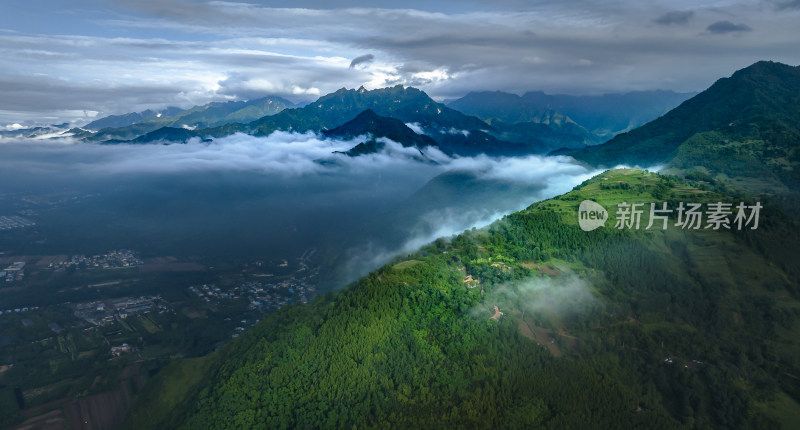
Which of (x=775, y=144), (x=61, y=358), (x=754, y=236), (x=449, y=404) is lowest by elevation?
(x=61, y=358)

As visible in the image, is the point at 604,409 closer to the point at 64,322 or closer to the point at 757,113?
the point at 64,322

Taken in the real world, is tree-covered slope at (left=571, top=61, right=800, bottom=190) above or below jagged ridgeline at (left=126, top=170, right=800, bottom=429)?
above

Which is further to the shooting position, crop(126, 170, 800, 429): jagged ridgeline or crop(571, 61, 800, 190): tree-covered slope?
crop(571, 61, 800, 190): tree-covered slope

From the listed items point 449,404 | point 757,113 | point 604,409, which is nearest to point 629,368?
point 604,409

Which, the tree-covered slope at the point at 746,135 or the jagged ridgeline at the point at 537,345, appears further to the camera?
the tree-covered slope at the point at 746,135

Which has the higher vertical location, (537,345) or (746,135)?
(746,135)
